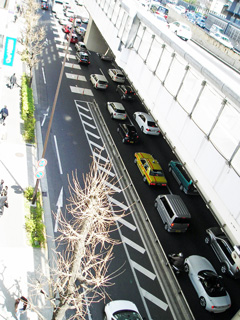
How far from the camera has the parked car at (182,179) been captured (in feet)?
83.1

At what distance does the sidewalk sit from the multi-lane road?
1.99 meters

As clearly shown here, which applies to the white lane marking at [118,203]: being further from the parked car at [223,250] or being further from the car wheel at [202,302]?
the car wheel at [202,302]

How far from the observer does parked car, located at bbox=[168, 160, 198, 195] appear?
2532cm

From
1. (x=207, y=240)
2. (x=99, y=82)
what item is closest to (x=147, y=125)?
(x=99, y=82)

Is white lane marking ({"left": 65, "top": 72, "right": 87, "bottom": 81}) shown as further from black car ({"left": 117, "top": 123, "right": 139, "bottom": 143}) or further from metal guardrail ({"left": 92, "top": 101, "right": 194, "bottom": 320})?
metal guardrail ({"left": 92, "top": 101, "right": 194, "bottom": 320})

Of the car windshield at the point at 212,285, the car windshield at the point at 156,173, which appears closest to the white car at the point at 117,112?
the car windshield at the point at 156,173

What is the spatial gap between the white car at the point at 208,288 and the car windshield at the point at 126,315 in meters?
4.41

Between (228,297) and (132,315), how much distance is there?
19.6 feet

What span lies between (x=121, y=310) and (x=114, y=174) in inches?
469

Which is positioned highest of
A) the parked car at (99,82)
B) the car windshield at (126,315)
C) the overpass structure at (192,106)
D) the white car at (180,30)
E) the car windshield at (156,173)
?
the white car at (180,30)

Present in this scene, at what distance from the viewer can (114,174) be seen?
25297mm

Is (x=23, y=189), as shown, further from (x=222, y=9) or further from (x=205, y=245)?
(x=222, y=9)

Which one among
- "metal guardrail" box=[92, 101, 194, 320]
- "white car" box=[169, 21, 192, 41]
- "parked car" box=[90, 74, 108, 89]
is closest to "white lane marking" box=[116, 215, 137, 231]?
"metal guardrail" box=[92, 101, 194, 320]

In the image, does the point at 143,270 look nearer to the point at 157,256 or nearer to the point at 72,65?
the point at 157,256
